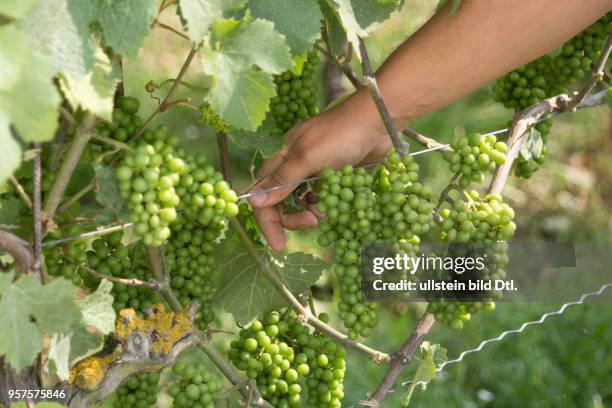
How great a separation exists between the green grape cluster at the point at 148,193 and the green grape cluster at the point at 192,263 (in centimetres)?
31

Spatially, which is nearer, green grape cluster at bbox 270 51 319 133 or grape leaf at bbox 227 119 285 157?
grape leaf at bbox 227 119 285 157

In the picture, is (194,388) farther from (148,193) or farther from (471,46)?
(471,46)

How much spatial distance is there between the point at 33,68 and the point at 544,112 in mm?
1328

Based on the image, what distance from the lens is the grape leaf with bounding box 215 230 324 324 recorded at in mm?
1723

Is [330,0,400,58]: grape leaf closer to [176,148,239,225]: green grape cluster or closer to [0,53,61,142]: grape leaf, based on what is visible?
[176,148,239,225]: green grape cluster

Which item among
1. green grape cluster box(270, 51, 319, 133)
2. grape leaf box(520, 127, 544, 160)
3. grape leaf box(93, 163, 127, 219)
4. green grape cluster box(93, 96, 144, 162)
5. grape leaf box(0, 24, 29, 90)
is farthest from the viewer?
grape leaf box(520, 127, 544, 160)

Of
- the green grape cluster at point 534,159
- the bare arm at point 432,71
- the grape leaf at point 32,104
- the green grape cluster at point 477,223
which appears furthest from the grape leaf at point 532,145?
the grape leaf at point 32,104

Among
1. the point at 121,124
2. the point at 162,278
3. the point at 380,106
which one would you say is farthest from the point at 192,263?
the point at 380,106

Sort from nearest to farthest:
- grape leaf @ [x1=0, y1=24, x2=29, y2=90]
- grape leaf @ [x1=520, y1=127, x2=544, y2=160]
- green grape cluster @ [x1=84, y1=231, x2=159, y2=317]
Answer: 1. grape leaf @ [x1=0, y1=24, x2=29, y2=90]
2. green grape cluster @ [x1=84, y1=231, x2=159, y2=317]
3. grape leaf @ [x1=520, y1=127, x2=544, y2=160]

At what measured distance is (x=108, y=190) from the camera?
49.7 inches

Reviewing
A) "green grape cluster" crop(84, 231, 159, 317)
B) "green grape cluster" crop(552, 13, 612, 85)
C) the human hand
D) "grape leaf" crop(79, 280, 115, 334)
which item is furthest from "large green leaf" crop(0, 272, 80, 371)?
"green grape cluster" crop(552, 13, 612, 85)

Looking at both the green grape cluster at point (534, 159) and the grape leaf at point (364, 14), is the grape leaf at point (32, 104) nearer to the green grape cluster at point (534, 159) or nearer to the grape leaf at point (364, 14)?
the grape leaf at point (364, 14)

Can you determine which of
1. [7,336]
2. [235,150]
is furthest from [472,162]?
[235,150]

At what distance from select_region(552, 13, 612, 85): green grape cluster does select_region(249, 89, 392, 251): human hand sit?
606mm
